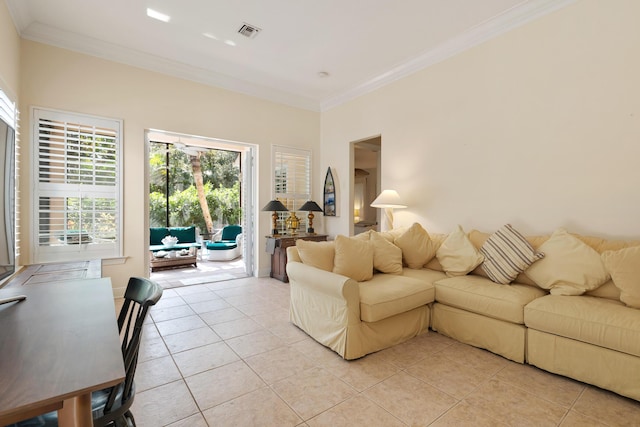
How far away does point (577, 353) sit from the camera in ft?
6.85

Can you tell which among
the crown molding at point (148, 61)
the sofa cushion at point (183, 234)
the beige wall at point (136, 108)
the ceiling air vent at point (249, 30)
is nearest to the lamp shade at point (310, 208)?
the beige wall at point (136, 108)

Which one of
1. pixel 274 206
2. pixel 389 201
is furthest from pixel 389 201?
pixel 274 206

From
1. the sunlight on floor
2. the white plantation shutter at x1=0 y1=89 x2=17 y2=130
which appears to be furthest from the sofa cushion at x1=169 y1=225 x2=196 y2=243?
the white plantation shutter at x1=0 y1=89 x2=17 y2=130

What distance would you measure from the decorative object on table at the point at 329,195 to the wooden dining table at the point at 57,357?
4301 mm

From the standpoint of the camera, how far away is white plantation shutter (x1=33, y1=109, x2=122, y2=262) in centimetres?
349

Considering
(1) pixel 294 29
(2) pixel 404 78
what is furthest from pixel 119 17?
(2) pixel 404 78

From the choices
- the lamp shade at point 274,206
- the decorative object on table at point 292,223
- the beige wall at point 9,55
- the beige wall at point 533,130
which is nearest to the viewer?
the beige wall at point 533,130

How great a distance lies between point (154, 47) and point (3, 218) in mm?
3069

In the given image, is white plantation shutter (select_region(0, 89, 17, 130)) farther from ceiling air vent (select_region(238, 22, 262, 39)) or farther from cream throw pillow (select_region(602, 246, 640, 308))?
cream throw pillow (select_region(602, 246, 640, 308))

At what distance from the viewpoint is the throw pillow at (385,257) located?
3241 mm

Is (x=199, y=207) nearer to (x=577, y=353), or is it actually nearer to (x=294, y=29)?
(x=294, y=29)

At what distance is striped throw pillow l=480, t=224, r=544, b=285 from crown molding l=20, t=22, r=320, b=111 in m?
4.05

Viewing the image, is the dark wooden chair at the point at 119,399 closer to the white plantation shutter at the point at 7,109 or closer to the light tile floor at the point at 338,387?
the light tile floor at the point at 338,387

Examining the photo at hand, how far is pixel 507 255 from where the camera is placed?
111 inches
